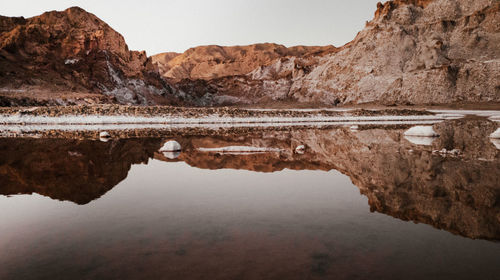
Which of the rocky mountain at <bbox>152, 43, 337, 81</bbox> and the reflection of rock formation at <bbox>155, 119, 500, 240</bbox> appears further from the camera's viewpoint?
the rocky mountain at <bbox>152, 43, 337, 81</bbox>

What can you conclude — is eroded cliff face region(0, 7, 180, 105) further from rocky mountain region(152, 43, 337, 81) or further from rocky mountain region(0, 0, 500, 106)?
rocky mountain region(152, 43, 337, 81)

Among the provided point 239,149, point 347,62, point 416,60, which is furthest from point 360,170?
point 347,62

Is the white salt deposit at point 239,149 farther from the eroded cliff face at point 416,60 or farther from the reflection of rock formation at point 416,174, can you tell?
the eroded cliff face at point 416,60

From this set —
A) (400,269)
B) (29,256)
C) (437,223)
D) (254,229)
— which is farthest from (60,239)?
(437,223)

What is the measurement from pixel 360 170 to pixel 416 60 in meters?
75.9

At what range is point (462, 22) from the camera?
75.2m

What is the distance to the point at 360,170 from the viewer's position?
10344 mm

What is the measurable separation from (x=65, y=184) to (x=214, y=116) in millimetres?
35403

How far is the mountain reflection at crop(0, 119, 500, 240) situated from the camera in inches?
244

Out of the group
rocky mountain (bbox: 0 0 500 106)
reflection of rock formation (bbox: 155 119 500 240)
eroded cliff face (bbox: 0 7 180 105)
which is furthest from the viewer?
rocky mountain (bbox: 0 0 500 106)

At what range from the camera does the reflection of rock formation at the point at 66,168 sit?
25.5 feet

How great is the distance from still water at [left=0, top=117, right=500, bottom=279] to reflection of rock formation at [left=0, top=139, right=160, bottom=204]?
64 millimetres

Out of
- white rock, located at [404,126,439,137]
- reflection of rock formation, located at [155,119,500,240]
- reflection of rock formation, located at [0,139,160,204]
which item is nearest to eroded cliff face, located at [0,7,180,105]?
reflection of rock formation, located at [0,139,160,204]

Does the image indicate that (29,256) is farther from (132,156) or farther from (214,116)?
(214,116)
